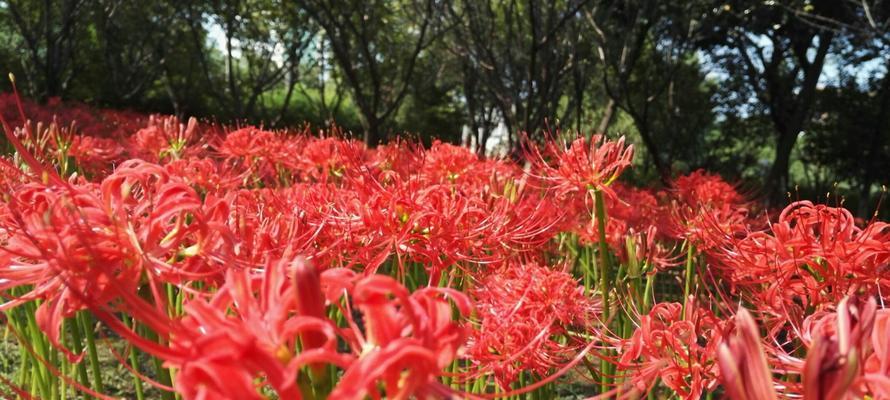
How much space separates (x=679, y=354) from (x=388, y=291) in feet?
3.56

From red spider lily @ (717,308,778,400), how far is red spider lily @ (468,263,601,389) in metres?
0.93

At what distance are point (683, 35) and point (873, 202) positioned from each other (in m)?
8.90

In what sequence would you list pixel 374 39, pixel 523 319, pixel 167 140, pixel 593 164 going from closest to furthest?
1. pixel 523 319
2. pixel 593 164
3. pixel 167 140
4. pixel 374 39

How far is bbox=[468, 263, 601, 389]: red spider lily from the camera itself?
5.84 ft

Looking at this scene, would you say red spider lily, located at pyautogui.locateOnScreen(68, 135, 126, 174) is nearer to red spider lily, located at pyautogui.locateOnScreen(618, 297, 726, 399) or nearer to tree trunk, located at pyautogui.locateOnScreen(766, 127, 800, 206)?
red spider lily, located at pyautogui.locateOnScreen(618, 297, 726, 399)

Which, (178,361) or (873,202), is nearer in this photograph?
(178,361)

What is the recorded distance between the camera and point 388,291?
754mm

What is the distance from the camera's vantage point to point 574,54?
9.47 meters

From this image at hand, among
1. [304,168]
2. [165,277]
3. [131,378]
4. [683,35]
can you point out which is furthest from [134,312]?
[683,35]

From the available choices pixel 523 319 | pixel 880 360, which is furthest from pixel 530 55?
pixel 880 360

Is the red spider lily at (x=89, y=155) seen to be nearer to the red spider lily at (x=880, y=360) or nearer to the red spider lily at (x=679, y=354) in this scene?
the red spider lily at (x=679, y=354)

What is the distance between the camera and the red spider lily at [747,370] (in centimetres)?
69

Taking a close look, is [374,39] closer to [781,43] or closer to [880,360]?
[781,43]

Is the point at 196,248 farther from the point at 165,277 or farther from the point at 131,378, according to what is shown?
the point at 131,378
